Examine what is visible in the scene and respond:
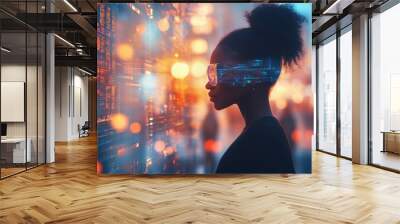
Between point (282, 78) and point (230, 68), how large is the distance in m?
0.96

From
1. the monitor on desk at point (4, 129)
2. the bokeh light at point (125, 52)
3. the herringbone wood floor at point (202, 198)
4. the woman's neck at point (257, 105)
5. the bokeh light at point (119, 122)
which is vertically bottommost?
the herringbone wood floor at point (202, 198)

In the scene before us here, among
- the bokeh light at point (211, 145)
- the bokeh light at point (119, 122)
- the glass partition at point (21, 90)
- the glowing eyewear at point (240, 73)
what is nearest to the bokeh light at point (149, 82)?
the bokeh light at point (119, 122)

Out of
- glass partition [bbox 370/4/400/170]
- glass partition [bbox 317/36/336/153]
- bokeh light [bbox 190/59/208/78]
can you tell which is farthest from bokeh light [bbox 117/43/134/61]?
glass partition [bbox 317/36/336/153]

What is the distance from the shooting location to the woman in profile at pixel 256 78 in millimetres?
6699

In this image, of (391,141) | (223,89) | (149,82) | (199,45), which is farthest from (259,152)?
(391,141)

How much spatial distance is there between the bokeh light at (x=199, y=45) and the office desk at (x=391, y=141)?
4806 millimetres

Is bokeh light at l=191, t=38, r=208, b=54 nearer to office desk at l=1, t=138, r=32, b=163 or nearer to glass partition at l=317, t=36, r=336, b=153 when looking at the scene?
office desk at l=1, t=138, r=32, b=163

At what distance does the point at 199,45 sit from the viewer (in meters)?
6.75

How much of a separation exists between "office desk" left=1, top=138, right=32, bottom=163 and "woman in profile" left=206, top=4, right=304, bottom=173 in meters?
4.20

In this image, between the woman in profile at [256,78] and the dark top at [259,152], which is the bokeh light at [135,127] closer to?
the woman in profile at [256,78]

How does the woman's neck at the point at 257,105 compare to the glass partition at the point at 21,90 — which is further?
the glass partition at the point at 21,90

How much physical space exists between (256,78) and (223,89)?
2.08ft

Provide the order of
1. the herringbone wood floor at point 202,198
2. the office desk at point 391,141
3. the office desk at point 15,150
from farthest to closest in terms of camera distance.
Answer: the office desk at point 391,141, the office desk at point 15,150, the herringbone wood floor at point 202,198

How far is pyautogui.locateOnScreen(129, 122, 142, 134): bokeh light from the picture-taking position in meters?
6.69
